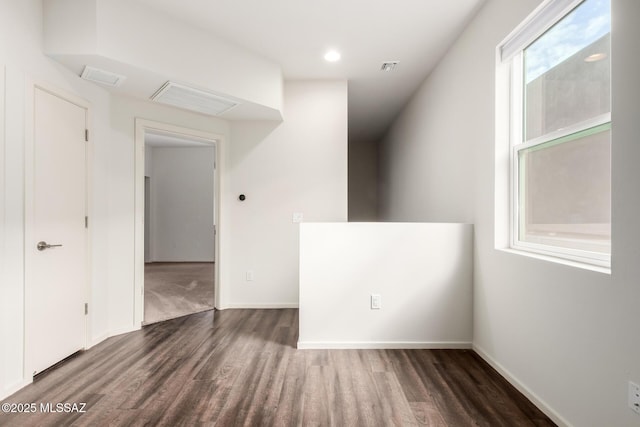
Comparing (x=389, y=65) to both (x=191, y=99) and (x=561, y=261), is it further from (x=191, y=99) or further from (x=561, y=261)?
(x=561, y=261)

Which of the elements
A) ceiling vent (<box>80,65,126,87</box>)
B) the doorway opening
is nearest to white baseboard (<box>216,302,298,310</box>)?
ceiling vent (<box>80,65,126,87</box>)

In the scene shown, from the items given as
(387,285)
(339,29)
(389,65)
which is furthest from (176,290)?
(389,65)

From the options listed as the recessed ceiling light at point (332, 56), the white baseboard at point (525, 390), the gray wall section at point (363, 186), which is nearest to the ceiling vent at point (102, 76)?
the recessed ceiling light at point (332, 56)

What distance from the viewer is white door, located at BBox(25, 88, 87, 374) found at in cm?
221

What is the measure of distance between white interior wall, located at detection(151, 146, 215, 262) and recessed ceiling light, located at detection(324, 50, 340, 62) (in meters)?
4.88

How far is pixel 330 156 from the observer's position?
3773 mm

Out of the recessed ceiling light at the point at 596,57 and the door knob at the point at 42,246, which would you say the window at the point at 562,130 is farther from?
the door knob at the point at 42,246

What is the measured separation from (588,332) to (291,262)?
287 cm

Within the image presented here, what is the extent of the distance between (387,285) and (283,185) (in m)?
1.80

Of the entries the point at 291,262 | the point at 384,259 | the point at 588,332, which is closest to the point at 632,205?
the point at 588,332

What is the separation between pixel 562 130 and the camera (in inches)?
69.6

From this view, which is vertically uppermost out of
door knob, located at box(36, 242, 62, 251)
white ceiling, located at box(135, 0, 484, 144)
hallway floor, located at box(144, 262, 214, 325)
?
white ceiling, located at box(135, 0, 484, 144)

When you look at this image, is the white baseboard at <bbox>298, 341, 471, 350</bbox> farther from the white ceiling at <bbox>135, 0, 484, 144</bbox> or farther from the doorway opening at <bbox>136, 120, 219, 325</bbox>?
the doorway opening at <bbox>136, 120, 219, 325</bbox>

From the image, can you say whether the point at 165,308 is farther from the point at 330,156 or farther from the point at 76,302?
the point at 330,156
